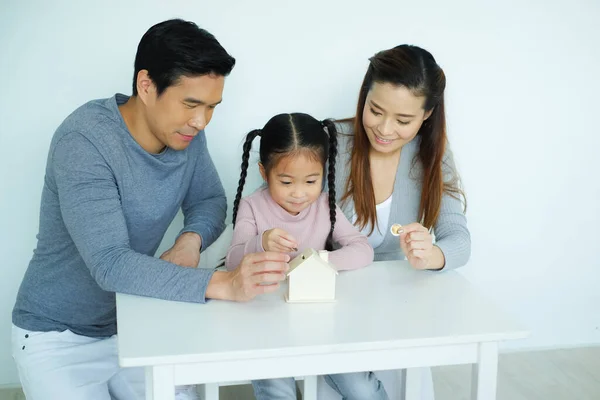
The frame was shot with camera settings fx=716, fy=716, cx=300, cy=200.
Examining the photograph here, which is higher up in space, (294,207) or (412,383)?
(294,207)

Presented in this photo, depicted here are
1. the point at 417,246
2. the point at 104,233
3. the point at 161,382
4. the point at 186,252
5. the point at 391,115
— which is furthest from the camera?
the point at 391,115

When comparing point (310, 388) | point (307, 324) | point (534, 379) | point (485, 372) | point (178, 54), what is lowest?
point (534, 379)

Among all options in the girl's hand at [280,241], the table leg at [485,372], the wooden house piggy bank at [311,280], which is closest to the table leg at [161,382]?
the wooden house piggy bank at [311,280]

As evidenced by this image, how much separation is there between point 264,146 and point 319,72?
0.64 meters

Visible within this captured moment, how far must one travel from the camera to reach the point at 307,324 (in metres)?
1.37

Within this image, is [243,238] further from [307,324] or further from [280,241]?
[307,324]

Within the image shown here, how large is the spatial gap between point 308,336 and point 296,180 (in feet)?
1.66

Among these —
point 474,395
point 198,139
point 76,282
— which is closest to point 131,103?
point 198,139

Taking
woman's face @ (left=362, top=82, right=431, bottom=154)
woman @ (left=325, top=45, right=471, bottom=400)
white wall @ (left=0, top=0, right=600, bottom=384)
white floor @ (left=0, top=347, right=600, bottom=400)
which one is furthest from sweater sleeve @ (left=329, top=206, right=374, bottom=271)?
white floor @ (left=0, top=347, right=600, bottom=400)

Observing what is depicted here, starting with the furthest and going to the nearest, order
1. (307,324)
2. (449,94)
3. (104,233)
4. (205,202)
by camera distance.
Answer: (449,94) → (205,202) → (104,233) → (307,324)

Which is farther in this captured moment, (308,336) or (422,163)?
(422,163)

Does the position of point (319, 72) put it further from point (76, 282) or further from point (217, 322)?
point (217, 322)

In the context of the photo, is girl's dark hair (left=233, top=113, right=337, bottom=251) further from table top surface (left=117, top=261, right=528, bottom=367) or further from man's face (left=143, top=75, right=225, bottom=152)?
table top surface (left=117, top=261, right=528, bottom=367)

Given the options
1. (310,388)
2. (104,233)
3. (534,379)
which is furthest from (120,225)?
(534,379)
